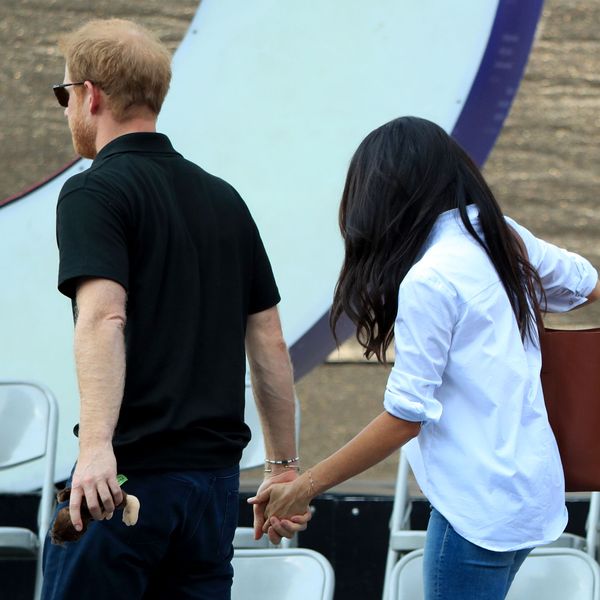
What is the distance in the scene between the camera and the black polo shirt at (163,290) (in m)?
1.82

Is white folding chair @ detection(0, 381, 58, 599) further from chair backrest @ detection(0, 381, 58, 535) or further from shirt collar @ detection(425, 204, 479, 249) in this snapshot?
shirt collar @ detection(425, 204, 479, 249)

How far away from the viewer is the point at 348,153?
3705mm

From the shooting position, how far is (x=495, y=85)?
12.1 feet

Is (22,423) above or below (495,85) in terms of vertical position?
below

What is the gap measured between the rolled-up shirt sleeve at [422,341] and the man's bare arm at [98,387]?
448mm

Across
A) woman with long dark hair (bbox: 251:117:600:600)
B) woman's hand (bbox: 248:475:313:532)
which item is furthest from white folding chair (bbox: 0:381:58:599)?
woman with long dark hair (bbox: 251:117:600:600)

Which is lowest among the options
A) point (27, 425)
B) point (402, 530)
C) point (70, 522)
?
point (402, 530)

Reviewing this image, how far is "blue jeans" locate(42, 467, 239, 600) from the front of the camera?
1819 millimetres

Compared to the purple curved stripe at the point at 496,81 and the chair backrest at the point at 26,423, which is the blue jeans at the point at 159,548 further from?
the purple curved stripe at the point at 496,81

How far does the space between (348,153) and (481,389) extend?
6.84 feet

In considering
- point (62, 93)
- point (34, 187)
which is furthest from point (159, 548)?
point (34, 187)

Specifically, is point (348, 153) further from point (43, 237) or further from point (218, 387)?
point (218, 387)

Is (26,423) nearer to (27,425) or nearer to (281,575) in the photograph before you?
(27,425)

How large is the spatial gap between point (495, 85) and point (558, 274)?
5.99 feet
